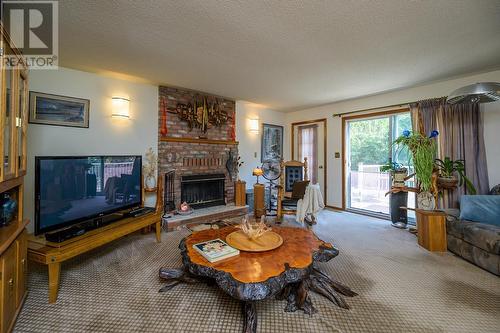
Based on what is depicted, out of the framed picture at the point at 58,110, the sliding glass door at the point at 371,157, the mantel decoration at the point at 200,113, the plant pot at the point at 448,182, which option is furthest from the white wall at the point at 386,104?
the framed picture at the point at 58,110

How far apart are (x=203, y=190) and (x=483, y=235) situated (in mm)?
4022

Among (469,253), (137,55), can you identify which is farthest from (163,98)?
(469,253)

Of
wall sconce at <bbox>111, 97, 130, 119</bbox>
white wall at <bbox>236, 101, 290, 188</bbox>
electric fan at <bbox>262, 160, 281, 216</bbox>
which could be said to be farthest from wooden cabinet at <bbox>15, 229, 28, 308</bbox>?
electric fan at <bbox>262, 160, 281, 216</bbox>

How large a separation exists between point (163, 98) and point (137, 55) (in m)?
1.25

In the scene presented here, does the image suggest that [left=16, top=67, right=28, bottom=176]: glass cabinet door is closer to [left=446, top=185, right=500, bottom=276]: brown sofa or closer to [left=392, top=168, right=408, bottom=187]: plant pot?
[left=446, top=185, right=500, bottom=276]: brown sofa

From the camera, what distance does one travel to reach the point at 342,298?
1.81 meters

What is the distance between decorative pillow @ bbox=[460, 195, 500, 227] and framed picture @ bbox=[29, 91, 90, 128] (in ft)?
17.1

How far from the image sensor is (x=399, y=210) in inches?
148

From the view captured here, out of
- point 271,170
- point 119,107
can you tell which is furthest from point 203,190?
point 119,107

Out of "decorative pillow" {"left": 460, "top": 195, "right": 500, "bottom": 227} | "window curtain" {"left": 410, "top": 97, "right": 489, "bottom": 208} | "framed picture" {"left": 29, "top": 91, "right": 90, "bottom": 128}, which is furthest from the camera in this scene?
"window curtain" {"left": 410, "top": 97, "right": 489, "bottom": 208}

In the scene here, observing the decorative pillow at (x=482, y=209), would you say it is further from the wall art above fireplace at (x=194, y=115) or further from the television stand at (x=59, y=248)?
the television stand at (x=59, y=248)

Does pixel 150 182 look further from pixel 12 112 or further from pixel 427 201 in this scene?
pixel 427 201

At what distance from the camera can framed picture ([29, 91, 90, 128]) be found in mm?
2730

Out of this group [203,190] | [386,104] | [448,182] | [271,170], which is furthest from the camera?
[271,170]
